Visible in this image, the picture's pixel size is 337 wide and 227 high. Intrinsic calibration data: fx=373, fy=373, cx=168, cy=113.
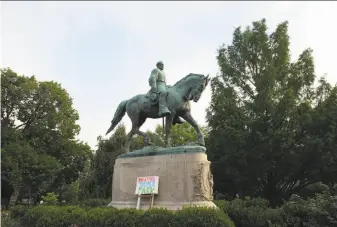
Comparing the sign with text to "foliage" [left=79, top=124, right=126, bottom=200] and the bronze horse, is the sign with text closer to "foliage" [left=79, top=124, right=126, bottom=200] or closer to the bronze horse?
the bronze horse

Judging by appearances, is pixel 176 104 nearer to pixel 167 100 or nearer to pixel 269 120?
pixel 167 100

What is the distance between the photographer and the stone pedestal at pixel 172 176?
10984 mm

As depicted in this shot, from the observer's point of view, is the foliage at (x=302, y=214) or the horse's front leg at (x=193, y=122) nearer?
the foliage at (x=302, y=214)

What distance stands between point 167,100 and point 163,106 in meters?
0.31

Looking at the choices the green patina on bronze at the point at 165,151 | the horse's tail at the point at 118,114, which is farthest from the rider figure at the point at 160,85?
the horse's tail at the point at 118,114

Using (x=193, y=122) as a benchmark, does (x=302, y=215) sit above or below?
below

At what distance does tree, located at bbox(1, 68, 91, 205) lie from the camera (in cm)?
3069

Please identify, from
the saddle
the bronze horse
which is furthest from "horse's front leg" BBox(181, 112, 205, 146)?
the saddle

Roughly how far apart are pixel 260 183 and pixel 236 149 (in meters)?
3.90

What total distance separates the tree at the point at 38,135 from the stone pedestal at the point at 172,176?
2024 centimetres

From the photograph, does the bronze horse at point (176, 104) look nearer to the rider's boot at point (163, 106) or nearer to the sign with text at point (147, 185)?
the rider's boot at point (163, 106)

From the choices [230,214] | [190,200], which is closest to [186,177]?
[190,200]

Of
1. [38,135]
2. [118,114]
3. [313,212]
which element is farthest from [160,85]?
[38,135]

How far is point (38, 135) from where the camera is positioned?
33.2m
